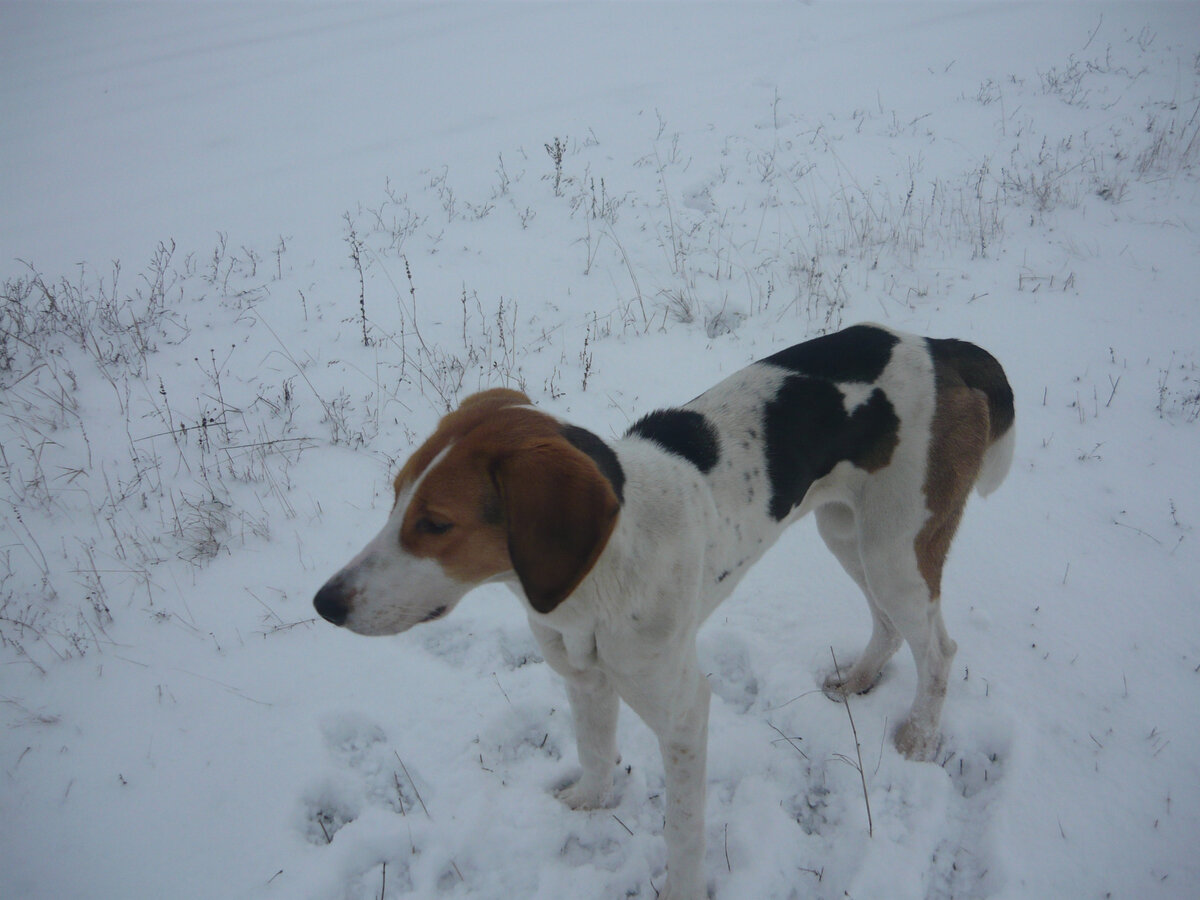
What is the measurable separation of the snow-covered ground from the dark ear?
58.3 inches

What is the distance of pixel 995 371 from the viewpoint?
2830mm

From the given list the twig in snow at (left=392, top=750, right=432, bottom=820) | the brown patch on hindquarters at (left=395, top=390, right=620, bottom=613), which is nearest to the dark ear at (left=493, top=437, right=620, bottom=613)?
the brown patch on hindquarters at (left=395, top=390, right=620, bottom=613)

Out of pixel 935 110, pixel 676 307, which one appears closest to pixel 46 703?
pixel 676 307

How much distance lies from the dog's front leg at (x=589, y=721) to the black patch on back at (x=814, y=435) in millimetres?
903

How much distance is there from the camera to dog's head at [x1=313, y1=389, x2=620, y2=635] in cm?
184

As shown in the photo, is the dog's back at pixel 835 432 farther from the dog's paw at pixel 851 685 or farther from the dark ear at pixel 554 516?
the dog's paw at pixel 851 685

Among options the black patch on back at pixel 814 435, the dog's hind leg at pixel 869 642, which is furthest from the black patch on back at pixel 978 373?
the dog's hind leg at pixel 869 642

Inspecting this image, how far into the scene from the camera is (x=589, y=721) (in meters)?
2.67

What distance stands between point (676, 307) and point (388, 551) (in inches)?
176

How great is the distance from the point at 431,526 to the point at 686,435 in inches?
39.9

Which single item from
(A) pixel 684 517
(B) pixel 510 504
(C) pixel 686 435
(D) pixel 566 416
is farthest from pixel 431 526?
(D) pixel 566 416

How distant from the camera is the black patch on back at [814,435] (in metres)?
2.54

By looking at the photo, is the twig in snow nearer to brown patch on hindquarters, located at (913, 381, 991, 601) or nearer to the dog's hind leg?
the dog's hind leg

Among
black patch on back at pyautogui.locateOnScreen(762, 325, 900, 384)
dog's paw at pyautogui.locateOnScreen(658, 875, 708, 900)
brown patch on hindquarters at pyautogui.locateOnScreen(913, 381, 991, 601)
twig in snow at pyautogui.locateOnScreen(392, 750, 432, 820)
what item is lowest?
dog's paw at pyautogui.locateOnScreen(658, 875, 708, 900)
